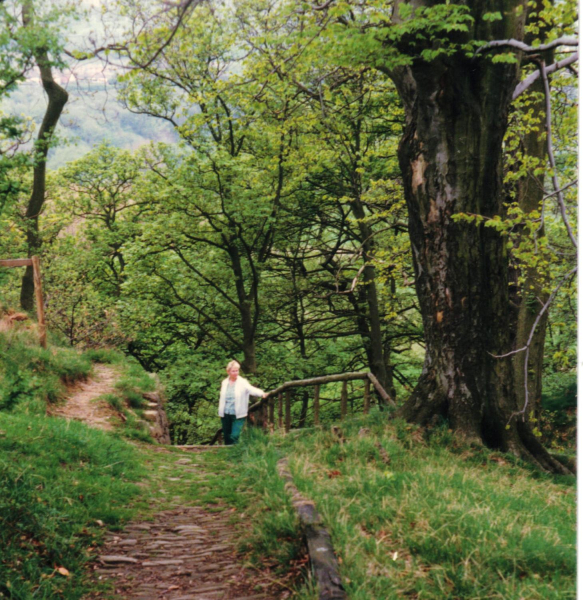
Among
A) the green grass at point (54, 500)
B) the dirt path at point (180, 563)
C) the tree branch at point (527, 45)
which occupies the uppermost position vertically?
the tree branch at point (527, 45)

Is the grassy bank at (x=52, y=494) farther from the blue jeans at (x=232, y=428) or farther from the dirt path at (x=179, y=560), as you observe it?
the blue jeans at (x=232, y=428)

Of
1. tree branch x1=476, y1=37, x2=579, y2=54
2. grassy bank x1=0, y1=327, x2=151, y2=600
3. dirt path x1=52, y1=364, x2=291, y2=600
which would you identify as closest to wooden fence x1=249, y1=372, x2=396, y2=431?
grassy bank x1=0, y1=327, x2=151, y2=600

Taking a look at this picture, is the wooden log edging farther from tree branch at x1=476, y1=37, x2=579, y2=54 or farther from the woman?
the woman

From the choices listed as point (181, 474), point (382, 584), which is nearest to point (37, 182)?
point (181, 474)

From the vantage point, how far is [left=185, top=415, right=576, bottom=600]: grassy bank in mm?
3465

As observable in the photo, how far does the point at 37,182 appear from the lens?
16.3 meters

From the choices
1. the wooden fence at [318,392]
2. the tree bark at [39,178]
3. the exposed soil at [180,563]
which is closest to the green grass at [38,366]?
the exposed soil at [180,563]

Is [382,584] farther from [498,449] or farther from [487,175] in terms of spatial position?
[487,175]

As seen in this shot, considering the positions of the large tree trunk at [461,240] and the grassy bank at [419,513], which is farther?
the large tree trunk at [461,240]

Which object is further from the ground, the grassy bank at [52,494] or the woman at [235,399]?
the woman at [235,399]

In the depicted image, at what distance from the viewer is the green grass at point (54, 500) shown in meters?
4.06

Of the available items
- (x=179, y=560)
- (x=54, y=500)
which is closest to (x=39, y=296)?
(x=54, y=500)

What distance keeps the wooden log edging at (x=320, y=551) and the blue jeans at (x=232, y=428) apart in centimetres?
534

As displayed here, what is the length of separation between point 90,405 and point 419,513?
8337mm
